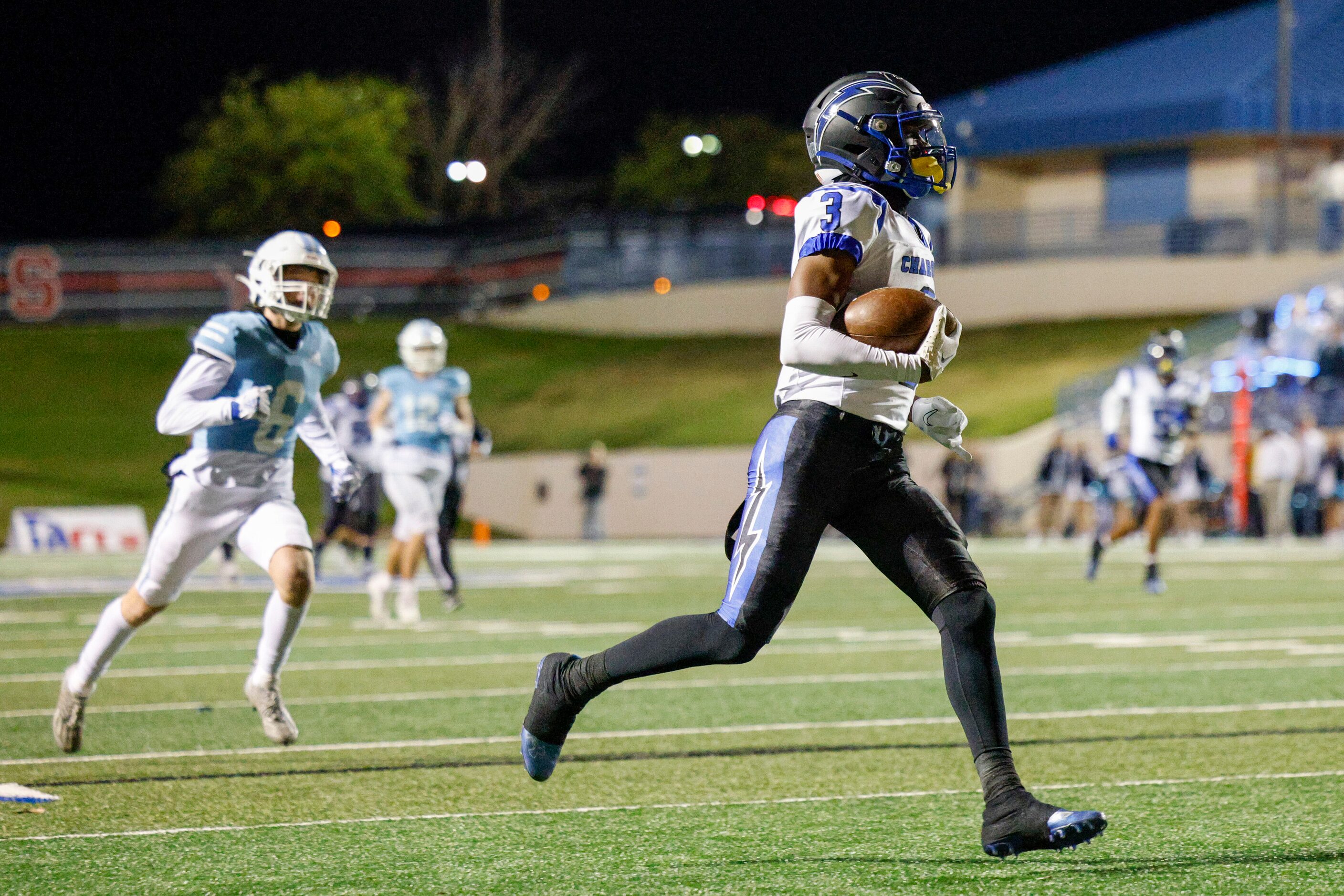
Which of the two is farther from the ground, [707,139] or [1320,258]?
[707,139]

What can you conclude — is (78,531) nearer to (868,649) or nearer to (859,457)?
(868,649)

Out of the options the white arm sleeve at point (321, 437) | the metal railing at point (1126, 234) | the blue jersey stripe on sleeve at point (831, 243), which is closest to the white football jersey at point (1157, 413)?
the white arm sleeve at point (321, 437)

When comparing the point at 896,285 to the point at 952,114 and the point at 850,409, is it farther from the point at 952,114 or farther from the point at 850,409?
the point at 952,114

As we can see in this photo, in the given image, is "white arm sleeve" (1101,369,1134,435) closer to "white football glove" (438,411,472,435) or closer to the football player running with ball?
"white football glove" (438,411,472,435)

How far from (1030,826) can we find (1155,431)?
1086cm

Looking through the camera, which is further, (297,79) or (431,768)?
(297,79)

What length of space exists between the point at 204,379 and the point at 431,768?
1676 mm

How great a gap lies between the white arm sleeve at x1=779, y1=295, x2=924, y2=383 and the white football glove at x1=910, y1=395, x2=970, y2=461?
14 centimetres

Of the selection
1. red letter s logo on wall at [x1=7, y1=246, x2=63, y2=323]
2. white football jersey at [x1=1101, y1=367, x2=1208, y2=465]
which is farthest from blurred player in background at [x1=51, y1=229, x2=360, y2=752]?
red letter s logo on wall at [x1=7, y1=246, x2=63, y2=323]

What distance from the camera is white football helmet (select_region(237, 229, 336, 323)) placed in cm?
660

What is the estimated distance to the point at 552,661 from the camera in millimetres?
5023

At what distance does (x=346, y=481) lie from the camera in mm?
6598

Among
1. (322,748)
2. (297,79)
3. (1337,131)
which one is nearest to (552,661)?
(322,748)

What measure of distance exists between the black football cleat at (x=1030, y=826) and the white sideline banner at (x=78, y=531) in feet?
72.0
